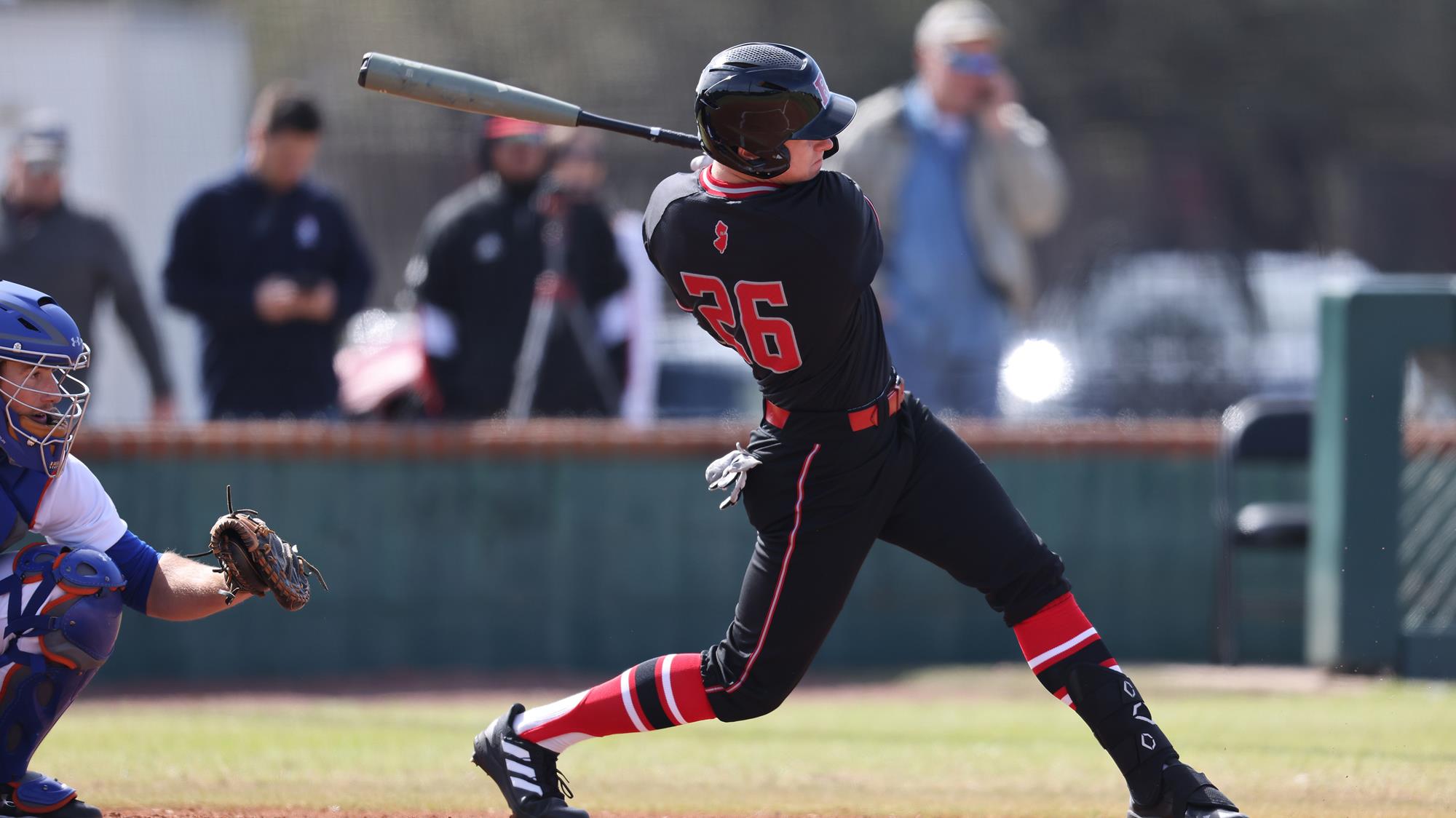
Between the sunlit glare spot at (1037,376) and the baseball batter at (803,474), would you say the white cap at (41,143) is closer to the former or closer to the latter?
the baseball batter at (803,474)

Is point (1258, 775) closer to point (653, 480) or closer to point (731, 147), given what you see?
point (731, 147)

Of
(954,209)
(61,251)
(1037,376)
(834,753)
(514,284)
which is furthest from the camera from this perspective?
(1037,376)

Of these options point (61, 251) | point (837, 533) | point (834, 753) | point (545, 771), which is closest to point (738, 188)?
point (837, 533)

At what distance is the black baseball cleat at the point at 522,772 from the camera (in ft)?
16.0

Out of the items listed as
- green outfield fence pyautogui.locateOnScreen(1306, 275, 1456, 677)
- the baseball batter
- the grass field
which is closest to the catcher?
the grass field

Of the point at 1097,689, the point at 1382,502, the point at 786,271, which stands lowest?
the point at 1097,689

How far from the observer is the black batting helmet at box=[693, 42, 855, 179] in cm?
449

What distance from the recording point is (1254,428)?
9.02 meters

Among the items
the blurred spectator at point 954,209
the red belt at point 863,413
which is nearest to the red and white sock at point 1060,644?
the red belt at point 863,413

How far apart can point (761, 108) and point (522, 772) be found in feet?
5.65

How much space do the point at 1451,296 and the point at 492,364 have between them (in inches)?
164

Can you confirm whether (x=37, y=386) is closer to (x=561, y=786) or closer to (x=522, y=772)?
(x=522, y=772)

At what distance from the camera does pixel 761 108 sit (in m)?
4.49

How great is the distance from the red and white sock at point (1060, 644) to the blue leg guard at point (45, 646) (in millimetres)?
2199
